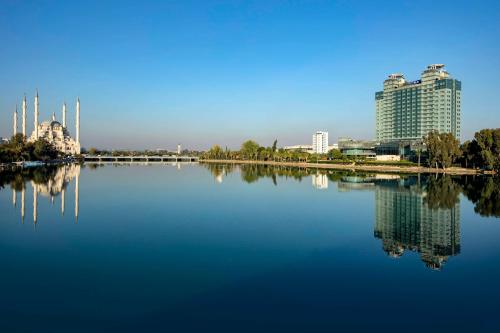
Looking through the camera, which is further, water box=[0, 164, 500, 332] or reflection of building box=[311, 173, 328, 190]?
reflection of building box=[311, 173, 328, 190]

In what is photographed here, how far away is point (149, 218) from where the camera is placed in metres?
17.7

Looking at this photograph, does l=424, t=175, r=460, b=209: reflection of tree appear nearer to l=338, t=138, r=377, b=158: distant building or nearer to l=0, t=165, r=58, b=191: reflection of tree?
l=0, t=165, r=58, b=191: reflection of tree

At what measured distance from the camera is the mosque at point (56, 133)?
99938 millimetres

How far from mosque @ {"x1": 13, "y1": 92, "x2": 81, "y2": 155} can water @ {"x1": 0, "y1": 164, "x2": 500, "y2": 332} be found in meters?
91.9

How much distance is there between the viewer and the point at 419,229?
50.8ft

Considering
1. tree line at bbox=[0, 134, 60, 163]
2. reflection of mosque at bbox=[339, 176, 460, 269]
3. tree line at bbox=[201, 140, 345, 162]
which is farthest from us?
tree line at bbox=[201, 140, 345, 162]

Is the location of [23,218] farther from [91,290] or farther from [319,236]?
[319,236]

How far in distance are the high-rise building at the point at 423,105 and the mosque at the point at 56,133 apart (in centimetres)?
9140

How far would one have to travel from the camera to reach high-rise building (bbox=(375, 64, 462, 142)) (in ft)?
314

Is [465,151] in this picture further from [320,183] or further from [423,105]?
[423,105]

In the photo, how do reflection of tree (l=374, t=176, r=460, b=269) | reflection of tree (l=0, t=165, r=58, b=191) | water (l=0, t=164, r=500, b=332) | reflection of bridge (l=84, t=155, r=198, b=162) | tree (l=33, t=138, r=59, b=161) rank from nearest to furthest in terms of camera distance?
water (l=0, t=164, r=500, b=332), reflection of tree (l=374, t=176, r=460, b=269), reflection of tree (l=0, t=165, r=58, b=191), tree (l=33, t=138, r=59, b=161), reflection of bridge (l=84, t=155, r=198, b=162)

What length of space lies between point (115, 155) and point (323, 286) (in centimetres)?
14573

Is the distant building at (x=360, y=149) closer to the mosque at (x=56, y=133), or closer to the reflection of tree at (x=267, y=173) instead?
the reflection of tree at (x=267, y=173)

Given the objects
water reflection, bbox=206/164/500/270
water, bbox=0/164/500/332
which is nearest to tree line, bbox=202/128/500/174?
water reflection, bbox=206/164/500/270
